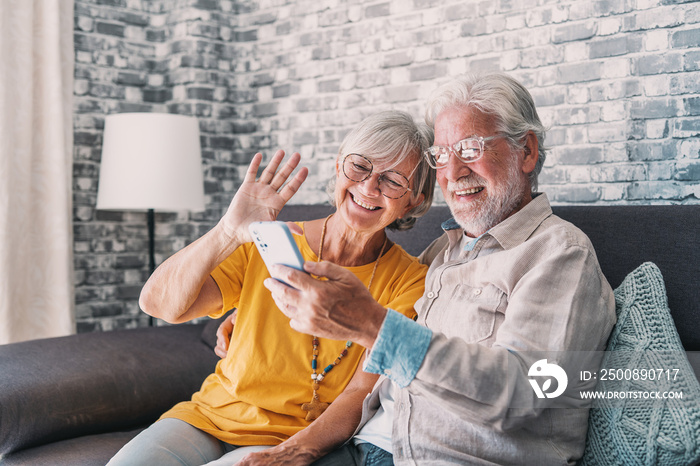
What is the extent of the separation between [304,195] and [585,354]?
6.66 ft

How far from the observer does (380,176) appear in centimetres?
162

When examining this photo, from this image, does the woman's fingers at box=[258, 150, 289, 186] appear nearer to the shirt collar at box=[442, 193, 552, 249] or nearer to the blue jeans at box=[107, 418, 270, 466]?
the shirt collar at box=[442, 193, 552, 249]

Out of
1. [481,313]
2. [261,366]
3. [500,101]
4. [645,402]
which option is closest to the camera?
[645,402]

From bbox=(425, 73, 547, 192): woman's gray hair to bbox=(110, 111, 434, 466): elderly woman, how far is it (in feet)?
0.64

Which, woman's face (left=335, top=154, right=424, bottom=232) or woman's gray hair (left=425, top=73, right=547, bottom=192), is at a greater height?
woman's gray hair (left=425, top=73, right=547, bottom=192)

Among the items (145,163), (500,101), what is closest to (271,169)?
(500,101)

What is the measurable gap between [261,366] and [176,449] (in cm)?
27

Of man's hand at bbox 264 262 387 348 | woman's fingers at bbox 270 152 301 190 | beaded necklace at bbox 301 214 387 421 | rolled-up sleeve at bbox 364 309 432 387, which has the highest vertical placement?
woman's fingers at bbox 270 152 301 190

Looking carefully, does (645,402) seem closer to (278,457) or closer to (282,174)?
(278,457)

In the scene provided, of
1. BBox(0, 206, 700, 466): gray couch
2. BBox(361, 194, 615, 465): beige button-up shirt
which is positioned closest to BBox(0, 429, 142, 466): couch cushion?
BBox(0, 206, 700, 466): gray couch

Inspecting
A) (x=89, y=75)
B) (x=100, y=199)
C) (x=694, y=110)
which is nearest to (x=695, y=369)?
(x=694, y=110)

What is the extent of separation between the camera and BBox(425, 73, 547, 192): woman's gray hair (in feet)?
4.75

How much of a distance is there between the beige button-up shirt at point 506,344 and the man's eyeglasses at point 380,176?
10.9 inches

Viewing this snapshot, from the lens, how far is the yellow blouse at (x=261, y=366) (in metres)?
1.54
